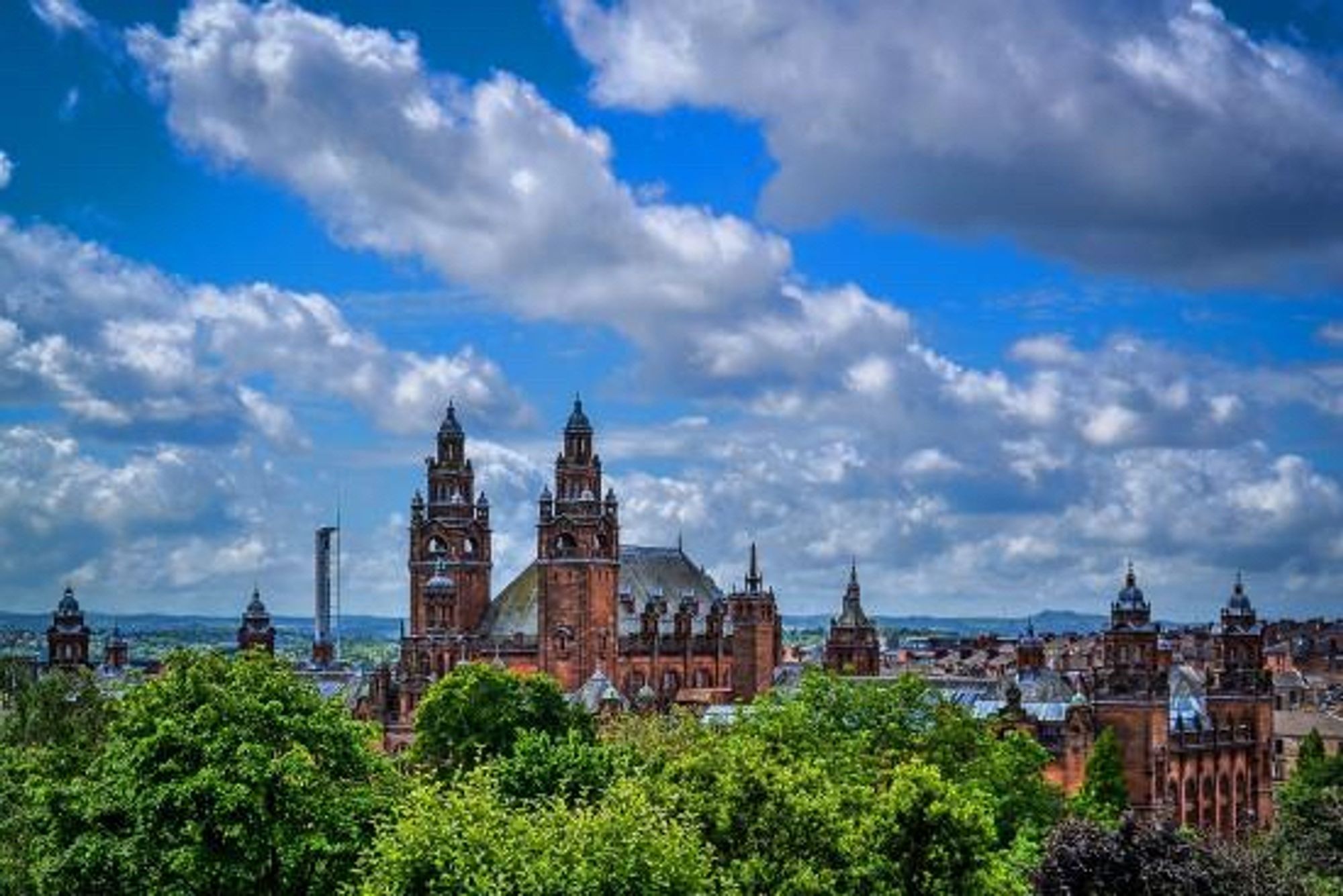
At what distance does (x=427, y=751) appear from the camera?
339 feet

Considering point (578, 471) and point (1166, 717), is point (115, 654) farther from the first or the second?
point (1166, 717)

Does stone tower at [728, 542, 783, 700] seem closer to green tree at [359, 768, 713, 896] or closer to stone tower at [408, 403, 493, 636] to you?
stone tower at [408, 403, 493, 636]

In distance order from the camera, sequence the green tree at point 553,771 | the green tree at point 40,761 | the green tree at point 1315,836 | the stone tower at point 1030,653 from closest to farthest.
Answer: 1. the green tree at point 40,761
2. the green tree at point 1315,836
3. the green tree at point 553,771
4. the stone tower at point 1030,653

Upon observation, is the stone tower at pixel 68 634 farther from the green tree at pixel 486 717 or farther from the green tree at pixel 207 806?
the green tree at pixel 207 806

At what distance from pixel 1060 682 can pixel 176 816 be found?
79.2m

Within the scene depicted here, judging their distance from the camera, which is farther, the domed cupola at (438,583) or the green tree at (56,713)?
the domed cupola at (438,583)

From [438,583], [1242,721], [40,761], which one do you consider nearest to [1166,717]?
[1242,721]

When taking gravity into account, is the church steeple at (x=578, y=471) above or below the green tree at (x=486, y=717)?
above

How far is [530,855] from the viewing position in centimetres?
4447

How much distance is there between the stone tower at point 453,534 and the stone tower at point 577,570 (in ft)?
24.1

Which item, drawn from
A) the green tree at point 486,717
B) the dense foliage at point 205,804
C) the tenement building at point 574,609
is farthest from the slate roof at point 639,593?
the dense foliage at point 205,804

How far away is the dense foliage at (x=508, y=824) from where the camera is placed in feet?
149

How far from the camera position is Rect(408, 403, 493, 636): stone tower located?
494 feet

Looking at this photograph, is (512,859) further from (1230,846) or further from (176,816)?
(1230,846)
